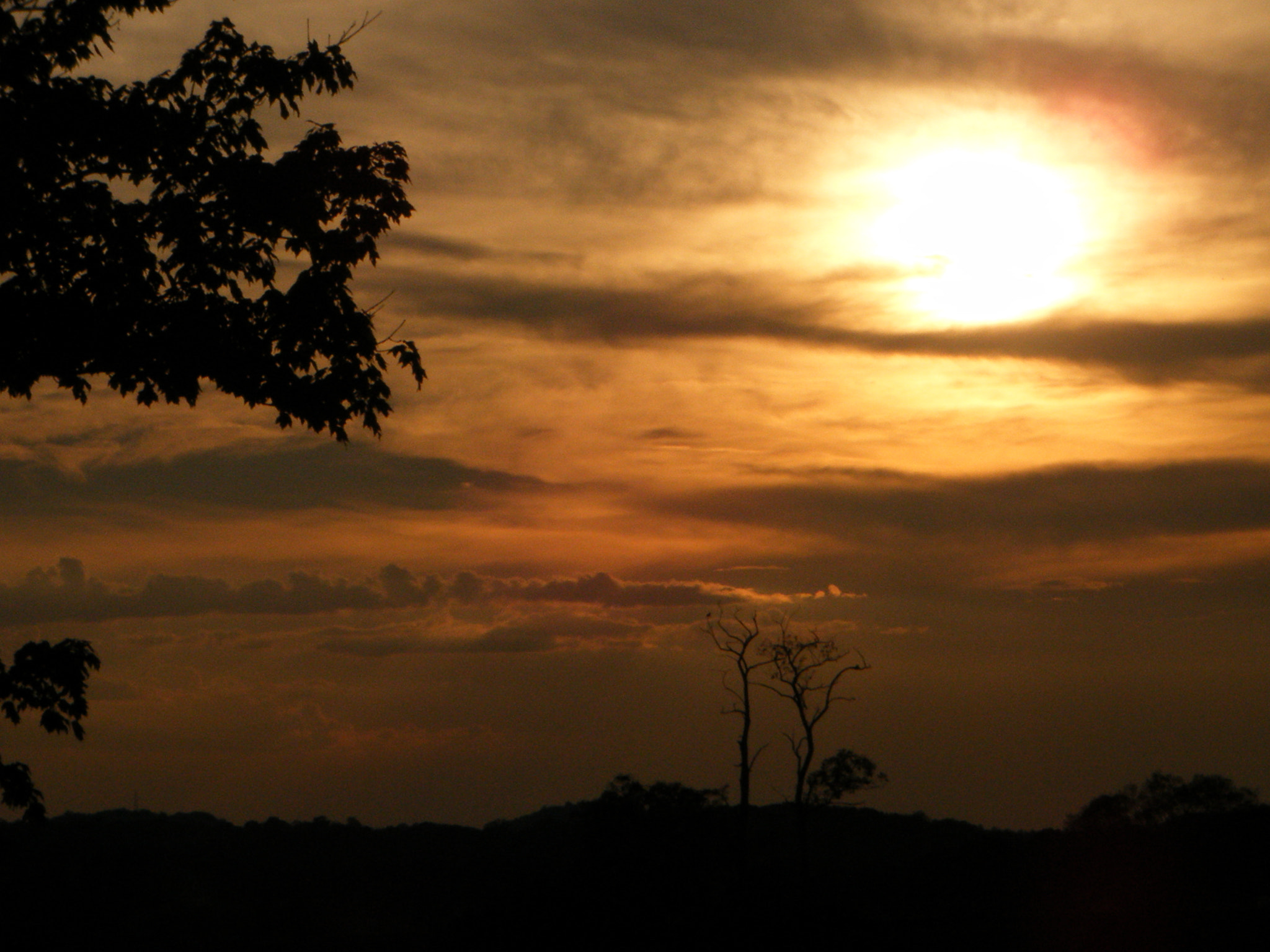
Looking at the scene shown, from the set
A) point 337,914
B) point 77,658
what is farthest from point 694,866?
point 337,914

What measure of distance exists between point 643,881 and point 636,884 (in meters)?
A: 0.44

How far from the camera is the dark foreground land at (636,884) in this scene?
48.0 m

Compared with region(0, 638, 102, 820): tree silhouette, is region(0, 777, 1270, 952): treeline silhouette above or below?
below

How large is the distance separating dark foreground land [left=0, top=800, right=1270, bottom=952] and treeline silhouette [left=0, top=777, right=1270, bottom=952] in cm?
20

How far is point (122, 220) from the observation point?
622 inches

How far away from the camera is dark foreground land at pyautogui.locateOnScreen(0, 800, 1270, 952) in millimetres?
48031

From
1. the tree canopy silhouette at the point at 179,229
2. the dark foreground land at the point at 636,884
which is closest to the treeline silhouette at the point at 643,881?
the dark foreground land at the point at 636,884

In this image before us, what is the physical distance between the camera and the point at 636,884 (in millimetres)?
49156

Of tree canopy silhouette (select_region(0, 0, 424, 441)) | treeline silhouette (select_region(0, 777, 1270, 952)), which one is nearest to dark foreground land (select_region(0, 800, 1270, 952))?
treeline silhouette (select_region(0, 777, 1270, 952))

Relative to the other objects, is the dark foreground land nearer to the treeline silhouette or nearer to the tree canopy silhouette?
the treeline silhouette

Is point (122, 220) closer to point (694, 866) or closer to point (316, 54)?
point (316, 54)

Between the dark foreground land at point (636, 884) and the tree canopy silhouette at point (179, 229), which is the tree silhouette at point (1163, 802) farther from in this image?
the tree canopy silhouette at point (179, 229)

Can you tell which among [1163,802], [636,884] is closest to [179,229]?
[636,884]

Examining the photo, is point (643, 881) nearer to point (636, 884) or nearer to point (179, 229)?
point (636, 884)
